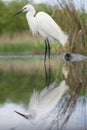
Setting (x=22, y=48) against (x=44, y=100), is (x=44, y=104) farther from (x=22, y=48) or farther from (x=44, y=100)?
(x=22, y=48)

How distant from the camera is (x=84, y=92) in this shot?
194 inches

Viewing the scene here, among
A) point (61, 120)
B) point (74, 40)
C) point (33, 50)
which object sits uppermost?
point (61, 120)

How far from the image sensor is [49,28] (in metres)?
10.4

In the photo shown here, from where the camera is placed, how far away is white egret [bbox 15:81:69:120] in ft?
12.0

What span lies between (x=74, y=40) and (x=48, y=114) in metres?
7.07

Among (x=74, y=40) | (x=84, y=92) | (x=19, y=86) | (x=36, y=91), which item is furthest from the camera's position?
(x=74, y=40)

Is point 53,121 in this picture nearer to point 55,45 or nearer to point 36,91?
point 36,91

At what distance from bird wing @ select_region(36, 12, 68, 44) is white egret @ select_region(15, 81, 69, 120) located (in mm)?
4544

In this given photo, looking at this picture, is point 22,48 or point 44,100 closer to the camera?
point 44,100

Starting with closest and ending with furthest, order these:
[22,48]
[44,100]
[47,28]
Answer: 1. [44,100]
2. [47,28]
3. [22,48]

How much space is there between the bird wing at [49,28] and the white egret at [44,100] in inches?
179

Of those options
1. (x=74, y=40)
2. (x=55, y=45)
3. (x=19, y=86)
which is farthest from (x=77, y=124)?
(x=55, y=45)

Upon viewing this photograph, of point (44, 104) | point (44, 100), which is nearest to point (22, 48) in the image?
point (44, 100)

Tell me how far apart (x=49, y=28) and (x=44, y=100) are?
592cm
